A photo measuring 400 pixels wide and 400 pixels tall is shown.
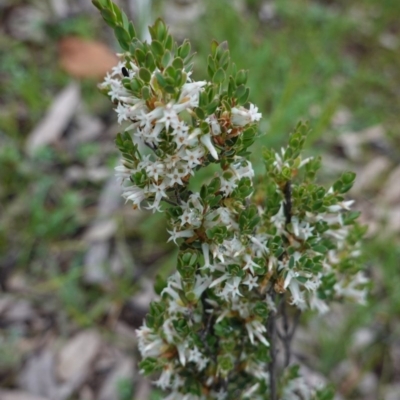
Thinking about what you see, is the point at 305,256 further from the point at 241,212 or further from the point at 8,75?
the point at 8,75

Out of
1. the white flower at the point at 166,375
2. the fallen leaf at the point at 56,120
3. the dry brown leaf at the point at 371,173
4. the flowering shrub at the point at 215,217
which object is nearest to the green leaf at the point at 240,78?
the flowering shrub at the point at 215,217

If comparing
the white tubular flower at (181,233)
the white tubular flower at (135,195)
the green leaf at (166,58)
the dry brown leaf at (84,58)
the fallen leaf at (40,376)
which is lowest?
the fallen leaf at (40,376)

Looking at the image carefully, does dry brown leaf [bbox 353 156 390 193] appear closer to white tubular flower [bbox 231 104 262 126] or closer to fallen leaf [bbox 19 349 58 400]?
fallen leaf [bbox 19 349 58 400]

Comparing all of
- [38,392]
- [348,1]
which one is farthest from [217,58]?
[348,1]

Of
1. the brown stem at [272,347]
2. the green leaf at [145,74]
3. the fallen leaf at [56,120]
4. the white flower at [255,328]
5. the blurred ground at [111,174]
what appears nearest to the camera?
the green leaf at [145,74]

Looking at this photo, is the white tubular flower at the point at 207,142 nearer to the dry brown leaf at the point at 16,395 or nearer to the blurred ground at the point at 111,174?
the blurred ground at the point at 111,174

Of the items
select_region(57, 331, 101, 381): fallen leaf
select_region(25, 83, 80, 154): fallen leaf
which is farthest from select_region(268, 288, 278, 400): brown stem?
select_region(25, 83, 80, 154): fallen leaf
